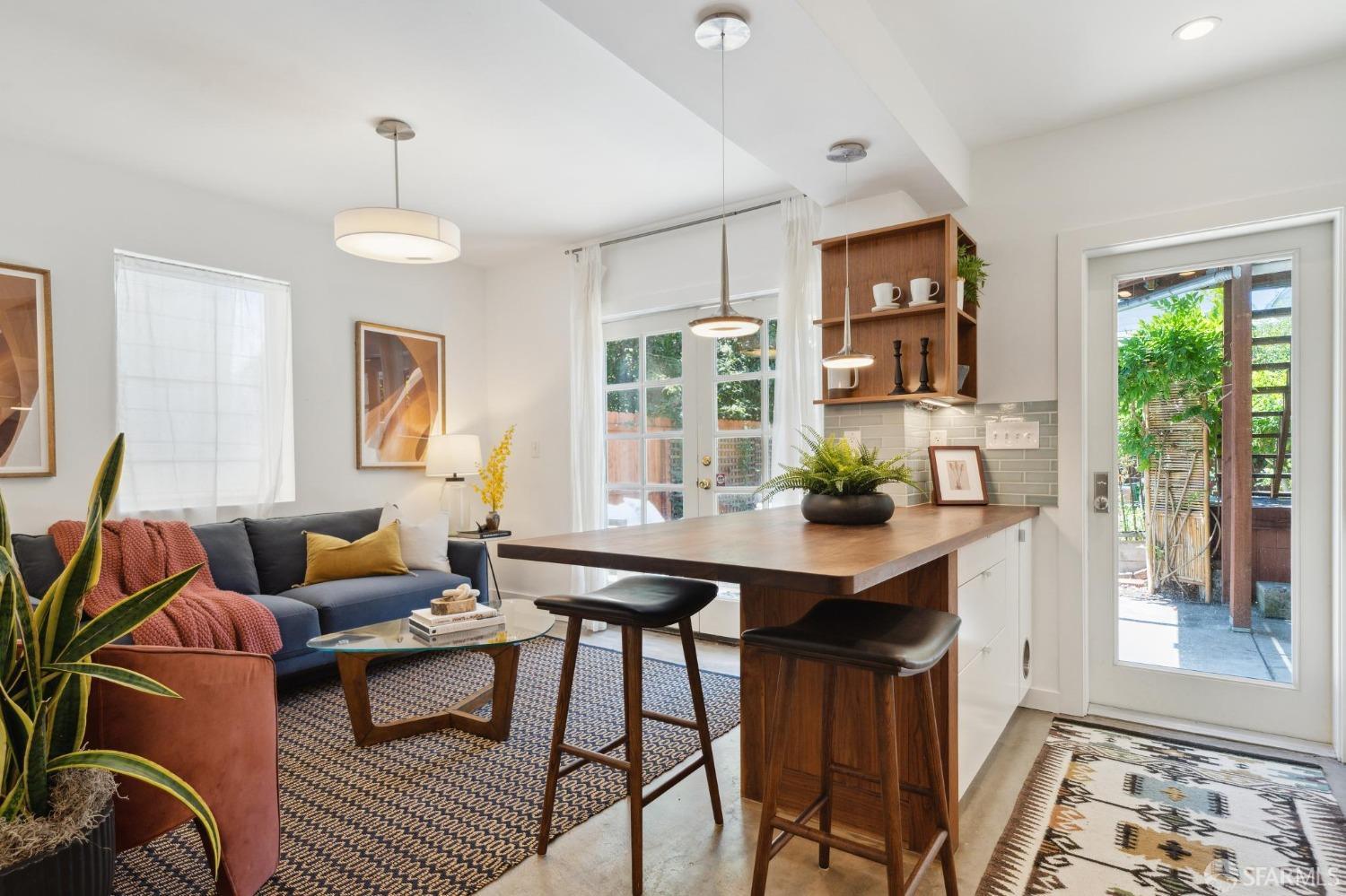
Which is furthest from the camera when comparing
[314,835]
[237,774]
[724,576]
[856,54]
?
[856,54]

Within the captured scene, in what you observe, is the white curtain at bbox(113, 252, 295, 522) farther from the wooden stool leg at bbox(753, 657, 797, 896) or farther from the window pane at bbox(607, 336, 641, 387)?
the wooden stool leg at bbox(753, 657, 797, 896)

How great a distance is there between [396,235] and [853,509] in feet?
6.81

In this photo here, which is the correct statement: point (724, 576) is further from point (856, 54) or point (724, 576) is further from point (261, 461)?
point (261, 461)

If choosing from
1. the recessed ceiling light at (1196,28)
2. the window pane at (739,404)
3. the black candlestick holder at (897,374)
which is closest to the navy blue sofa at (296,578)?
the window pane at (739,404)

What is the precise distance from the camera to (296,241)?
13.7ft

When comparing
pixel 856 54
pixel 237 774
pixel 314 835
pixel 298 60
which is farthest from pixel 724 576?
pixel 298 60

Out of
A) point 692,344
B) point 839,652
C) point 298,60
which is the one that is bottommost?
point 839,652

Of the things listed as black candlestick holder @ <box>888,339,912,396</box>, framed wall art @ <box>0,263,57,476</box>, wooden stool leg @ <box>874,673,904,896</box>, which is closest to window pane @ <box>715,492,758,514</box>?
black candlestick holder @ <box>888,339,912,396</box>

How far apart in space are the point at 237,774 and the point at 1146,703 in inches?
131

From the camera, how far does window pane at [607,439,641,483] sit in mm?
4668

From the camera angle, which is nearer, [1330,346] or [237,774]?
[237,774]

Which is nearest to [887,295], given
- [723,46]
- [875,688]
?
[723,46]

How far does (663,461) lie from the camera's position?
14.8 ft

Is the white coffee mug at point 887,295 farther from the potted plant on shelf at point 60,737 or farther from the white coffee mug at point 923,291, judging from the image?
the potted plant on shelf at point 60,737
